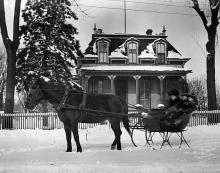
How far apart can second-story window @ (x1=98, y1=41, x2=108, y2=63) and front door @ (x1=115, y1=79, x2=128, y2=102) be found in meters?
2.40

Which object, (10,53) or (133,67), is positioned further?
(133,67)

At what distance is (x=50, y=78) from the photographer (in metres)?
27.6

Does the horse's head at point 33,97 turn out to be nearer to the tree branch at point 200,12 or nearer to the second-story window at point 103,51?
the tree branch at point 200,12

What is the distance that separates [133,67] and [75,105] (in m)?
23.9

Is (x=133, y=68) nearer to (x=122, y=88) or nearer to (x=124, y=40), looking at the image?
(x=122, y=88)

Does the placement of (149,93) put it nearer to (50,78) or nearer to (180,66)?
(180,66)

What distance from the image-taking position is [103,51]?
3475 cm

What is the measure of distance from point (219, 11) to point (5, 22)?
12491 millimetres

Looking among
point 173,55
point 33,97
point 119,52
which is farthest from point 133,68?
point 33,97

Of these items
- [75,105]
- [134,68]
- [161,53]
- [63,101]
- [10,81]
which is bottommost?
[75,105]

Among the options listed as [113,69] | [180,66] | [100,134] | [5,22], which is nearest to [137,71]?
[113,69]

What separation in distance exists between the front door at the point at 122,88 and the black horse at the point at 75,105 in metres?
23.8

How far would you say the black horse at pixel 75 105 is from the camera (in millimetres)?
10430

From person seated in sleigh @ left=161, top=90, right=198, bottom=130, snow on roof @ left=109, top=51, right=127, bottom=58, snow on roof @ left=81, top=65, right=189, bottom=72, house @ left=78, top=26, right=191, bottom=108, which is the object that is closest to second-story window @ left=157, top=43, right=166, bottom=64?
house @ left=78, top=26, right=191, bottom=108
